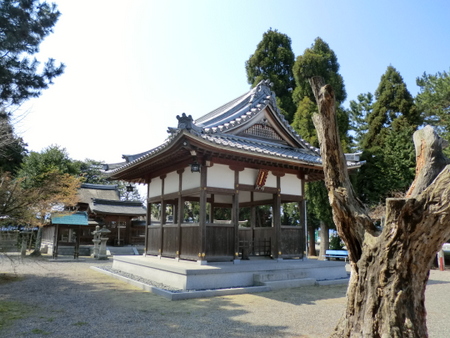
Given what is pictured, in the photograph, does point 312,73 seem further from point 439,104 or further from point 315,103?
point 439,104

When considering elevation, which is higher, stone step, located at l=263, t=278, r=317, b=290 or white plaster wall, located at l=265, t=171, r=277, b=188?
white plaster wall, located at l=265, t=171, r=277, b=188

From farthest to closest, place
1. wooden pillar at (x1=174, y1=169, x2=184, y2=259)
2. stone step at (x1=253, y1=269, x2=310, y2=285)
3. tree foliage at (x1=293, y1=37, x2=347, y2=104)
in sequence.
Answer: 1. tree foliage at (x1=293, y1=37, x2=347, y2=104)
2. wooden pillar at (x1=174, y1=169, x2=184, y2=259)
3. stone step at (x1=253, y1=269, x2=310, y2=285)

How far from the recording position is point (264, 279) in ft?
31.5

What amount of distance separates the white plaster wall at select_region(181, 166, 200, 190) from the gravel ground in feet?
11.6

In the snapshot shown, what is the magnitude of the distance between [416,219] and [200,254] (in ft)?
24.3

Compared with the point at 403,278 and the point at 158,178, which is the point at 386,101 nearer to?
the point at 158,178

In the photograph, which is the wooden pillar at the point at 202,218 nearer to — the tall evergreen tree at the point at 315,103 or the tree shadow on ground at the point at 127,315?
the tree shadow on ground at the point at 127,315

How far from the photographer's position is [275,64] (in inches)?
1099

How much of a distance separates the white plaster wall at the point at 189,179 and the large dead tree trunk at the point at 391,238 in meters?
6.88

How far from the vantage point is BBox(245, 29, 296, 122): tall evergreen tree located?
26.8 meters

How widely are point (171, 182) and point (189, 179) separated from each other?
1.48m

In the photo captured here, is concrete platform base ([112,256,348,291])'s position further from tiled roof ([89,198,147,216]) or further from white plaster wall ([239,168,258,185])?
tiled roof ([89,198,147,216])

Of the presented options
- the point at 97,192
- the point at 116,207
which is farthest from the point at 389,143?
the point at 97,192

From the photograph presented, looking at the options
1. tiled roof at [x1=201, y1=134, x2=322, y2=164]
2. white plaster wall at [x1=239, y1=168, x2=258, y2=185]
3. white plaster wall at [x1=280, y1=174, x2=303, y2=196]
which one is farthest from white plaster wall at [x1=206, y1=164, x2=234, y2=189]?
white plaster wall at [x1=280, y1=174, x2=303, y2=196]
